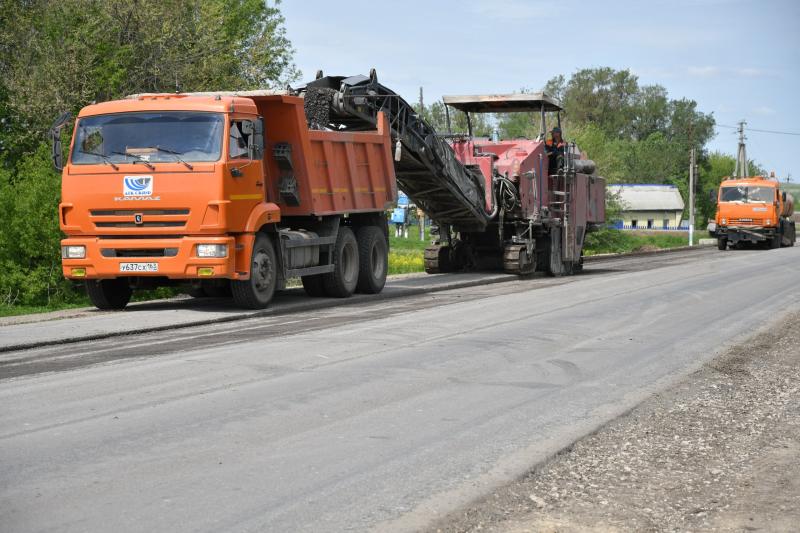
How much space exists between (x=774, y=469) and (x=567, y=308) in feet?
33.3

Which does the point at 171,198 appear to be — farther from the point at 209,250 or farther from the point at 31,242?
the point at 31,242

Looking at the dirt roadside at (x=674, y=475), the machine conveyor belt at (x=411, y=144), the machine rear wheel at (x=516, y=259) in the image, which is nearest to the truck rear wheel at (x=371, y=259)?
the machine conveyor belt at (x=411, y=144)

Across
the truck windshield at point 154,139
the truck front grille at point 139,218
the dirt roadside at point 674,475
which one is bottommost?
the dirt roadside at point 674,475

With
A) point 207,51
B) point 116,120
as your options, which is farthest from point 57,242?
point 207,51

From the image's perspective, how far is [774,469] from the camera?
22.9 ft

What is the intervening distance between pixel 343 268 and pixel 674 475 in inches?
500

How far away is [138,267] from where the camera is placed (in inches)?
606

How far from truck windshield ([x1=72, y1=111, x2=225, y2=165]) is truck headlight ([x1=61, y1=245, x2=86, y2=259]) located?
118 cm

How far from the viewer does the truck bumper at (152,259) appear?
15.3 metres

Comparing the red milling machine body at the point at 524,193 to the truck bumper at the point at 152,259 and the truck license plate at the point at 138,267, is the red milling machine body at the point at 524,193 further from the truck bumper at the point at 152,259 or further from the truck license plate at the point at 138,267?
the truck license plate at the point at 138,267

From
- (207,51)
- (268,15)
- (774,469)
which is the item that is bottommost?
(774,469)

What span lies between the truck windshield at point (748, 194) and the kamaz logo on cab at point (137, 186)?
125ft

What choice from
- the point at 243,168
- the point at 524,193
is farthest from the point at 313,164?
the point at 524,193

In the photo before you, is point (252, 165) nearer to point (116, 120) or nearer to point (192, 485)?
point (116, 120)
